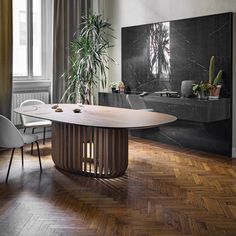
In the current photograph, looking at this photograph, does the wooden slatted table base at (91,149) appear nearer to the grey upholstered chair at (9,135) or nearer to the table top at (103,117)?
the table top at (103,117)

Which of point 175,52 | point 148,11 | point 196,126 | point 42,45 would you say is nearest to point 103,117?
point 196,126

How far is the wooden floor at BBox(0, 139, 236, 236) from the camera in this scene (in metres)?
3.04

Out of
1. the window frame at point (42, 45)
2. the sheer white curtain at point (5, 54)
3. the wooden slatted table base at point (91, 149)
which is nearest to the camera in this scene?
the wooden slatted table base at point (91, 149)

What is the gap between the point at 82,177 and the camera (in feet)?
14.4

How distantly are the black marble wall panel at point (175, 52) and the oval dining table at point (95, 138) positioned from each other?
5.52 feet

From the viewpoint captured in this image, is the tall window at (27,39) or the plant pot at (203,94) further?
the tall window at (27,39)

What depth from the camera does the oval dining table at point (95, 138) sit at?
4.03 m

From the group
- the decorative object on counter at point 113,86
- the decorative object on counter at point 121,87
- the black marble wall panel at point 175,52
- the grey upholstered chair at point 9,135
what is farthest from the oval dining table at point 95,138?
the decorative object on counter at point 113,86

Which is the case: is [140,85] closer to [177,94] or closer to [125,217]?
[177,94]

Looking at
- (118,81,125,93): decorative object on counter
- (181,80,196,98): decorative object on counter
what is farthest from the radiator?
(181,80,196,98): decorative object on counter

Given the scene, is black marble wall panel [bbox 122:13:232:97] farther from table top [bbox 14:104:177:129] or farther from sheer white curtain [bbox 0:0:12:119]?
sheer white curtain [bbox 0:0:12:119]

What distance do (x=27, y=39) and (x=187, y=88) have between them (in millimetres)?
2986

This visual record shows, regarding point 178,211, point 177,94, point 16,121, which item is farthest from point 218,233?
point 16,121

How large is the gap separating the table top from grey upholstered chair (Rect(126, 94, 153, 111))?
1297 millimetres
